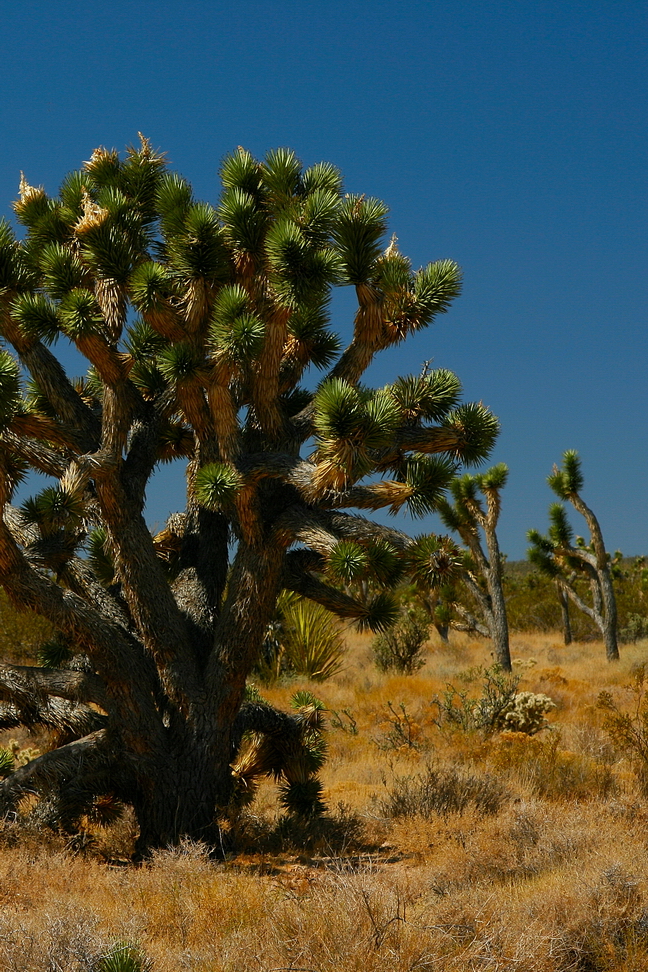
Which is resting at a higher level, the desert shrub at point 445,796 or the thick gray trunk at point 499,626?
the thick gray trunk at point 499,626

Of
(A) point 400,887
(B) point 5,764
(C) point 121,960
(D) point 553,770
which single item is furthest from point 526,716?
(C) point 121,960

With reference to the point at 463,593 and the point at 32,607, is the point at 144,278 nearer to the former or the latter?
the point at 32,607

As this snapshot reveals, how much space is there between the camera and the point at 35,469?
24.2 feet

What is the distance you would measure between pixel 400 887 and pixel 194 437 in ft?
13.1

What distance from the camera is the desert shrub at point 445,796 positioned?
795cm

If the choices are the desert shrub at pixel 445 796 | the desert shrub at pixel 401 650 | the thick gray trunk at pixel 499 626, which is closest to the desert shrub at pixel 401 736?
the desert shrub at pixel 445 796

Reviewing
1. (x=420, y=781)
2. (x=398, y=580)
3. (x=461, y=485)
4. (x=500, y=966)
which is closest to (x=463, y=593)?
(x=461, y=485)

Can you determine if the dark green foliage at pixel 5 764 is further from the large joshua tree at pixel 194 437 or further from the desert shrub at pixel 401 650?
the desert shrub at pixel 401 650

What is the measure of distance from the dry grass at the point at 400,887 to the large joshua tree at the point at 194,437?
3.07 feet

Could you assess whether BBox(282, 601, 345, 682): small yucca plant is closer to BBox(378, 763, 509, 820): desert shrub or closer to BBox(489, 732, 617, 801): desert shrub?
BBox(489, 732, 617, 801): desert shrub

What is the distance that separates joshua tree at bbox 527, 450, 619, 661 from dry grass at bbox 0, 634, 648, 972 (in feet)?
43.4

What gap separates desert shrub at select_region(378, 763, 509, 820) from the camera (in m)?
7.95

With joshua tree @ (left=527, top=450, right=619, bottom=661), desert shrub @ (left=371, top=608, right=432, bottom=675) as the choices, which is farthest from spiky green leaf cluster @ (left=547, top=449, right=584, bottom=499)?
desert shrub @ (left=371, top=608, right=432, bottom=675)

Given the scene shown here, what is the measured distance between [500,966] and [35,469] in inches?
197
